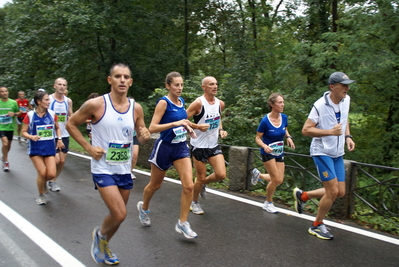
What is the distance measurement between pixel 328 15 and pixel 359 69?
5.19m

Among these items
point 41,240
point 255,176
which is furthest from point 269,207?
point 41,240

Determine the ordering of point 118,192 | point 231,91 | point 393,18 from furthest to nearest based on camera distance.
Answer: point 231,91 → point 393,18 → point 118,192

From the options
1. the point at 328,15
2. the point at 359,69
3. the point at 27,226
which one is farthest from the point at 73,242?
the point at 328,15

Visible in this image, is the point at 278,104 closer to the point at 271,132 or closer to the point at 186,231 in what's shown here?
the point at 271,132

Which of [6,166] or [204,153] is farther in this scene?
[6,166]

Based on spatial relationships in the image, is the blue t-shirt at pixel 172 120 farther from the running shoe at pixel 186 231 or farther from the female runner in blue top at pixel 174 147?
the running shoe at pixel 186 231

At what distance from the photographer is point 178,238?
14.9ft

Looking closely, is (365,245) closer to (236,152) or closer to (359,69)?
(236,152)

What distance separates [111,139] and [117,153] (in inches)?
6.0

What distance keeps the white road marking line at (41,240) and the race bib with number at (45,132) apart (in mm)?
1261

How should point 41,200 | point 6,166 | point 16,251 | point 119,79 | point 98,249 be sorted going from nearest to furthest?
1. point 119,79
2. point 98,249
3. point 16,251
4. point 41,200
5. point 6,166

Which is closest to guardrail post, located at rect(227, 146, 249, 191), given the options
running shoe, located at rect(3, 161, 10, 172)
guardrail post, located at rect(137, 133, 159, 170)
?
guardrail post, located at rect(137, 133, 159, 170)

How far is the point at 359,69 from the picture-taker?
910cm

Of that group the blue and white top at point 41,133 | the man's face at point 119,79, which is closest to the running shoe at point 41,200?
the blue and white top at point 41,133
